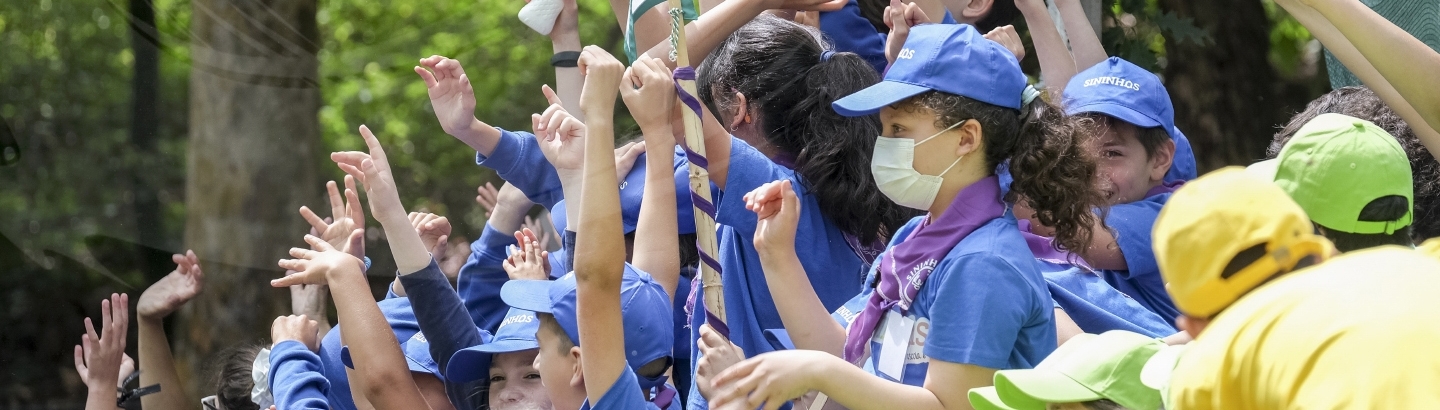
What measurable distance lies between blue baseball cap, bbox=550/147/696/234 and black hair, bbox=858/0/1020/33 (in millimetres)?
1139

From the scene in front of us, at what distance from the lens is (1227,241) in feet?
4.82

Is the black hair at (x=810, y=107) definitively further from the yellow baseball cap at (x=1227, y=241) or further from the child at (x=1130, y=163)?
the yellow baseball cap at (x=1227, y=241)

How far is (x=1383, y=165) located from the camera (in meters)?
2.11

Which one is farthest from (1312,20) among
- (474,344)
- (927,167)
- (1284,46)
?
(1284,46)

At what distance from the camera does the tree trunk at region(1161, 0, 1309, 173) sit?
18.9 ft

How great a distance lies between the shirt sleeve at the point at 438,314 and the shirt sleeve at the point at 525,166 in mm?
473

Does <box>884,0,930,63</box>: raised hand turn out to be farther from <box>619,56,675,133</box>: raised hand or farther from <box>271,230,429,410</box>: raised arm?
<box>271,230,429,410</box>: raised arm

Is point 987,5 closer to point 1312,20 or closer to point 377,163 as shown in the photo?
point 1312,20

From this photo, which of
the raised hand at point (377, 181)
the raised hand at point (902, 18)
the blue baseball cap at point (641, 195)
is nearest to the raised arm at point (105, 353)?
the raised hand at point (377, 181)

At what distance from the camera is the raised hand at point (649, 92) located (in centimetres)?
249

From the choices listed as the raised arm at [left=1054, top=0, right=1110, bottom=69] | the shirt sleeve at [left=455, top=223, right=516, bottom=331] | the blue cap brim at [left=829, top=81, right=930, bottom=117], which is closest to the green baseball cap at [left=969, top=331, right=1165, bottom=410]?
the blue cap brim at [left=829, top=81, right=930, bottom=117]

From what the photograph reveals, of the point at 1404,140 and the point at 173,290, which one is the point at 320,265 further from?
the point at 1404,140

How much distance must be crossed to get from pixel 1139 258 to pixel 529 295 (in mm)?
1309

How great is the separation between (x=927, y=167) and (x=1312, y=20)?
35.7 inches
